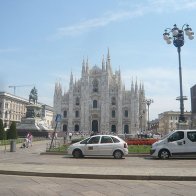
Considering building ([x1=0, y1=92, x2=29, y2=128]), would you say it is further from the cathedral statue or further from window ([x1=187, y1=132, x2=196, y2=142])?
window ([x1=187, y1=132, x2=196, y2=142])

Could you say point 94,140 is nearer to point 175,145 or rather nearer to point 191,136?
point 175,145

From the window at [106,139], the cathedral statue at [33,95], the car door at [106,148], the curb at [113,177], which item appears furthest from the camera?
the cathedral statue at [33,95]

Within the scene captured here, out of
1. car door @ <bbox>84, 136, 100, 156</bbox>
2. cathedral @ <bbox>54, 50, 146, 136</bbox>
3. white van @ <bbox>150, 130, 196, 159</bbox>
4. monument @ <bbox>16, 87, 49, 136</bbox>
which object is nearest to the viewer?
white van @ <bbox>150, 130, 196, 159</bbox>

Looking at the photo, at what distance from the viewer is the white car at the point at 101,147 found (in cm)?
1764

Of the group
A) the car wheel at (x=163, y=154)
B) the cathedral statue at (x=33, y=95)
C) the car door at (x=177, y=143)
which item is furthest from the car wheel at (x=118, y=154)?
the cathedral statue at (x=33, y=95)

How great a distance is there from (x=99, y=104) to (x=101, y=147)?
261 ft

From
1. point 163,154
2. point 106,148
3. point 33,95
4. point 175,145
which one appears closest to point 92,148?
point 106,148

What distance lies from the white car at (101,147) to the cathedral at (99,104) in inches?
3004

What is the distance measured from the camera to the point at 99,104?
97.5 meters

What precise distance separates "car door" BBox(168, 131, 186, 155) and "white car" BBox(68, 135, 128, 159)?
2.33m

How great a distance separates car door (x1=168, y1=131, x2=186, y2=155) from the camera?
658 inches

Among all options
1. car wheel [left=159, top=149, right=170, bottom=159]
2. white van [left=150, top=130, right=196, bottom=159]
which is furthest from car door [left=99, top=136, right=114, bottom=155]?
car wheel [left=159, top=149, right=170, bottom=159]

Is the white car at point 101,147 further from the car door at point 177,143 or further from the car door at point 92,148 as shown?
the car door at point 177,143

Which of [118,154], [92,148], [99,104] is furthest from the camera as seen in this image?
[99,104]
